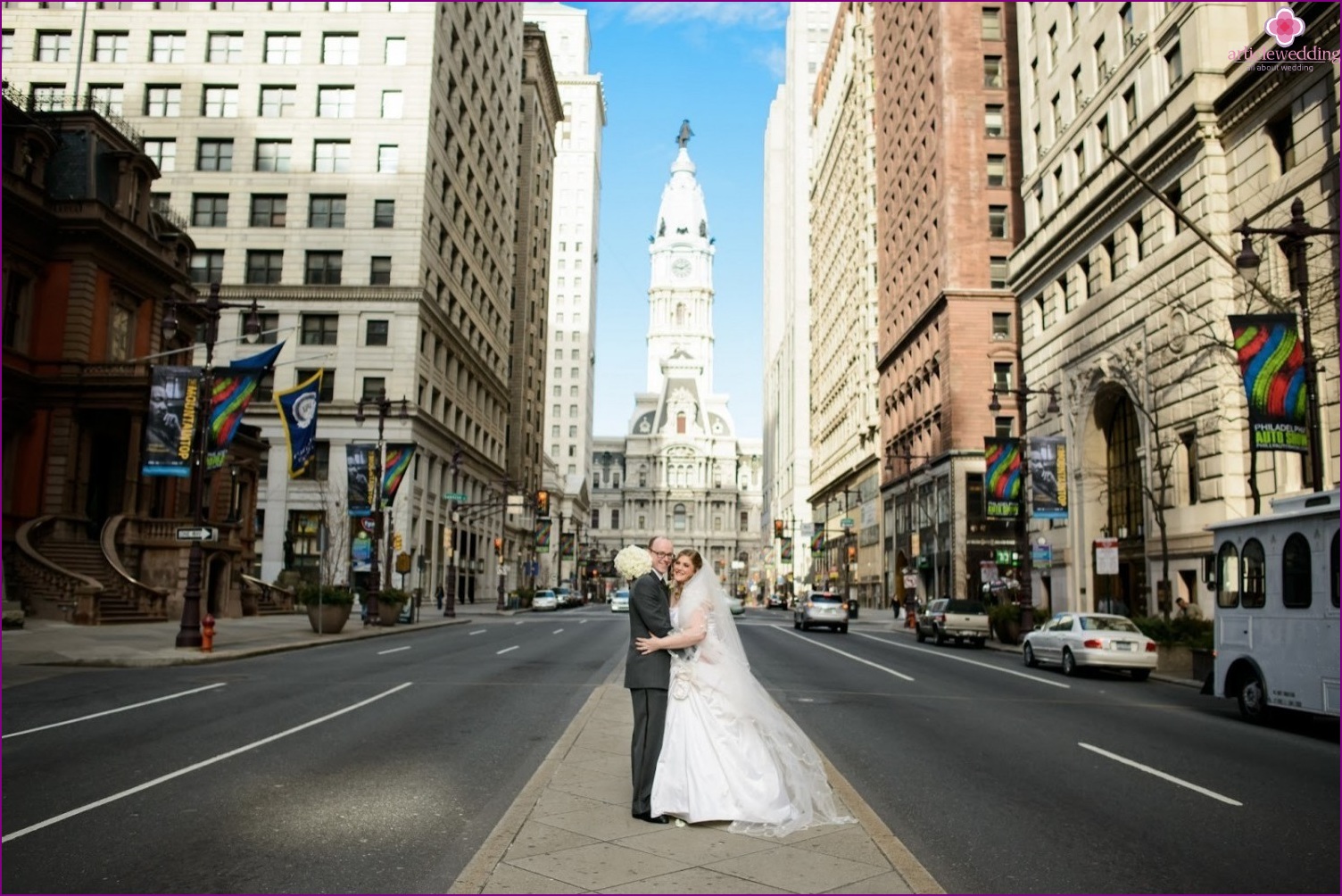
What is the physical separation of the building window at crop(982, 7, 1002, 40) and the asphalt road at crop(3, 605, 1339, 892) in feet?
180

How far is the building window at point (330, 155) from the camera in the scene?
59.2 meters

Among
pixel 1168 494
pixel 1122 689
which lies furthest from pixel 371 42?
pixel 1122 689

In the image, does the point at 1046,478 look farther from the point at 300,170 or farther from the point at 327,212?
the point at 300,170

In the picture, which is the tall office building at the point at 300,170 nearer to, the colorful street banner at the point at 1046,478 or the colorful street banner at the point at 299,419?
the colorful street banner at the point at 299,419

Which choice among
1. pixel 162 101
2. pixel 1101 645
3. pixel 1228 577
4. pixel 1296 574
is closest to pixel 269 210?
pixel 162 101

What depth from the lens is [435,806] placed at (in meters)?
8.27

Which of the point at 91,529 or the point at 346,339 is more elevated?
the point at 346,339

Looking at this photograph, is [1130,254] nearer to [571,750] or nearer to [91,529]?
[571,750]

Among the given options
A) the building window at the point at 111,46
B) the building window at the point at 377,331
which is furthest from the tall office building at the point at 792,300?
the building window at the point at 111,46

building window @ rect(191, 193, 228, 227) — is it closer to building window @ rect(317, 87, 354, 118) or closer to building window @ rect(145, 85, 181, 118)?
building window @ rect(145, 85, 181, 118)

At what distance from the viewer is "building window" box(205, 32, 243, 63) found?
59.5 m

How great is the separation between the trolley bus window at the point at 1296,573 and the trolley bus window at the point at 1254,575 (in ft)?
1.59

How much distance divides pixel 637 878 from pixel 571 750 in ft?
14.5

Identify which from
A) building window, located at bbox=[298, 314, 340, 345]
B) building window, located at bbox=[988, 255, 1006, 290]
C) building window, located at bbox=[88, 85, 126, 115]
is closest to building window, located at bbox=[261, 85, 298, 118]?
building window, located at bbox=[88, 85, 126, 115]
